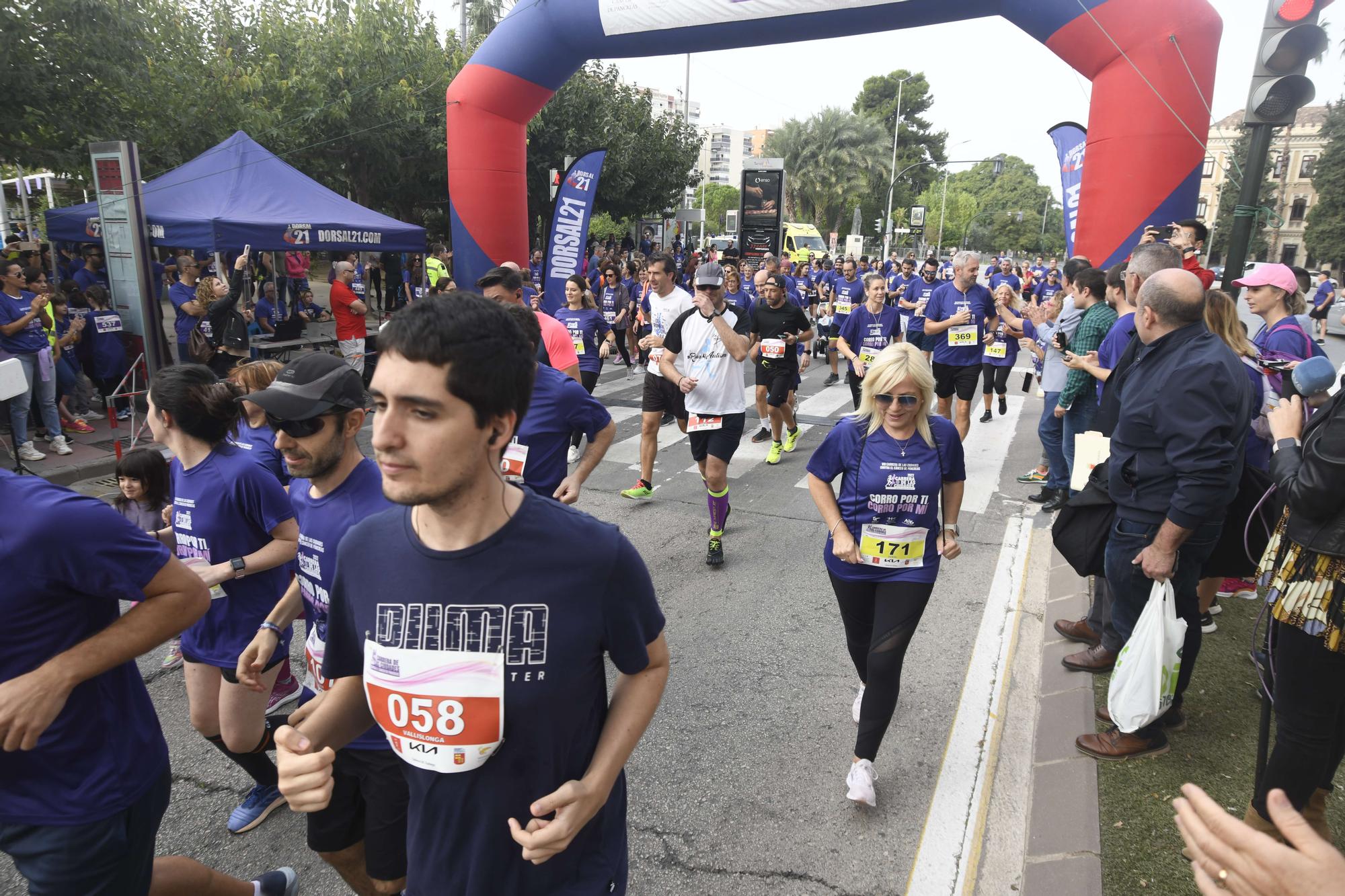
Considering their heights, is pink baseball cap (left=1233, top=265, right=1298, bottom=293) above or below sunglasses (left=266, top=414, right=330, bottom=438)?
above

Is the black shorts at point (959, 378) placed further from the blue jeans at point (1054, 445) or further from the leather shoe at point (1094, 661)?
the leather shoe at point (1094, 661)

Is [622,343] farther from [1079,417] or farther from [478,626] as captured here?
[478,626]

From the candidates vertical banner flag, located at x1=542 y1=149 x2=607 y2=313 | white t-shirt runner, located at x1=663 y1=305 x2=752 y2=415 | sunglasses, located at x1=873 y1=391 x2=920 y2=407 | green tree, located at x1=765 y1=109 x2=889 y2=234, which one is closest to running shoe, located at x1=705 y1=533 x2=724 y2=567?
white t-shirt runner, located at x1=663 y1=305 x2=752 y2=415

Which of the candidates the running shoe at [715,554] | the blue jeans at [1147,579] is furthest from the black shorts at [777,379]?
the blue jeans at [1147,579]

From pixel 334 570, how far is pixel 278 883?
116 centimetres

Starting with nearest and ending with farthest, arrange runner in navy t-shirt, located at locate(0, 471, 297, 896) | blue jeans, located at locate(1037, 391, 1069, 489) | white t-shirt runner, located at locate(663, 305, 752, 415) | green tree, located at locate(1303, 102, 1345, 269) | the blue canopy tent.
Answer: runner in navy t-shirt, located at locate(0, 471, 297, 896) < white t-shirt runner, located at locate(663, 305, 752, 415) < blue jeans, located at locate(1037, 391, 1069, 489) < the blue canopy tent < green tree, located at locate(1303, 102, 1345, 269)

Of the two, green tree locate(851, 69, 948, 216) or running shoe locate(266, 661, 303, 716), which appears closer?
running shoe locate(266, 661, 303, 716)

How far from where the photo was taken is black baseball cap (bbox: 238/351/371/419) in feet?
7.41

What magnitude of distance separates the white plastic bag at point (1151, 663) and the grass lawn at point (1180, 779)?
23 cm

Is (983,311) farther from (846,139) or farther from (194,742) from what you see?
(846,139)

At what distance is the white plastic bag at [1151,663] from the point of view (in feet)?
9.99

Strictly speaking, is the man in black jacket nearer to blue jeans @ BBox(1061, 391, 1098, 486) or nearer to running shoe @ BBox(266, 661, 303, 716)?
blue jeans @ BBox(1061, 391, 1098, 486)

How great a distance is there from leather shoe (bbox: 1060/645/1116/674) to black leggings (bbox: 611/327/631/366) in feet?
32.6

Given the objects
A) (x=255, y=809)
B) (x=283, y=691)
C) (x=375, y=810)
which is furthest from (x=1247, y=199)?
(x=255, y=809)
